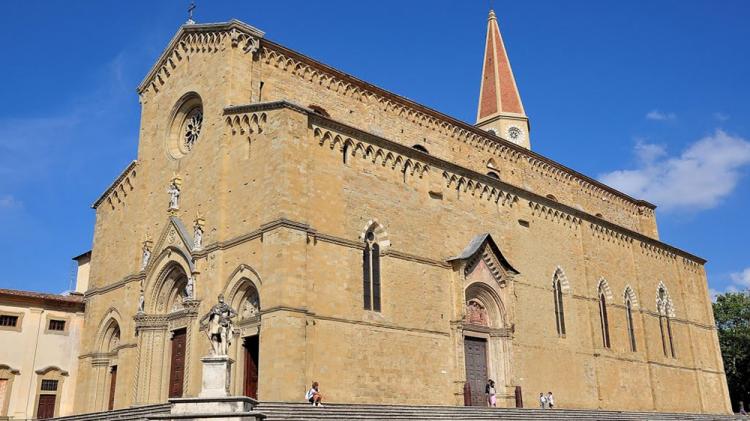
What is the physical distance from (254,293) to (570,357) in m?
13.2

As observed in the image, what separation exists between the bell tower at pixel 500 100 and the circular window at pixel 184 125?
1808 cm

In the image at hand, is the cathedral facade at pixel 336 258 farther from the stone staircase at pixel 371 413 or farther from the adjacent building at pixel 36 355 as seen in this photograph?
the stone staircase at pixel 371 413

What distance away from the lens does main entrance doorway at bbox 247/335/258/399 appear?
63.2 ft

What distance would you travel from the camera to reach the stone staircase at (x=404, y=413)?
53.0 ft

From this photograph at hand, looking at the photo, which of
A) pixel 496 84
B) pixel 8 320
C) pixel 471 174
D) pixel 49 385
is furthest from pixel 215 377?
pixel 496 84

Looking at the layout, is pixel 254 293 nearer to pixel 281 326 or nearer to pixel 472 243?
pixel 281 326

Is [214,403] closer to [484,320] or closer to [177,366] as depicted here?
[177,366]

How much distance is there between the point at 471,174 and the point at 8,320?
56.4 ft

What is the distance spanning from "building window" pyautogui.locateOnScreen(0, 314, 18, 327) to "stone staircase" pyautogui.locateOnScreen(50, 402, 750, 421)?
5167mm

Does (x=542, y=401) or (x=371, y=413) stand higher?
(x=542, y=401)

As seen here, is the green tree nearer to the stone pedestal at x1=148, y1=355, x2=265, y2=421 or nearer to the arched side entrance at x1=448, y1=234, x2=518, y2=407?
the arched side entrance at x1=448, y1=234, x2=518, y2=407

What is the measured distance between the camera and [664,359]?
3159cm

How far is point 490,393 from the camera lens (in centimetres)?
2261

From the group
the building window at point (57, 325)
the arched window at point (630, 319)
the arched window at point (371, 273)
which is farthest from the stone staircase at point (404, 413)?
the building window at point (57, 325)
